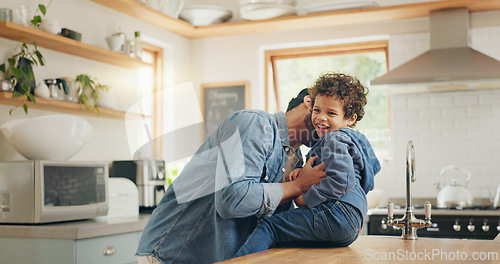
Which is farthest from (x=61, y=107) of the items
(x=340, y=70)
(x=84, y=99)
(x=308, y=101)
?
(x=340, y=70)

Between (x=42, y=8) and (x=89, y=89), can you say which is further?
(x=89, y=89)

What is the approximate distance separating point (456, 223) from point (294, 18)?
202 centimetres

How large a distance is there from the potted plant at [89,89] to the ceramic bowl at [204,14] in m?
1.22

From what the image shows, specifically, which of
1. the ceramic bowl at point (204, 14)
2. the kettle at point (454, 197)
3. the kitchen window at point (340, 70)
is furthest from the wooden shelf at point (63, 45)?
the kettle at point (454, 197)

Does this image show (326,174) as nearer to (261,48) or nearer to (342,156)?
(342,156)

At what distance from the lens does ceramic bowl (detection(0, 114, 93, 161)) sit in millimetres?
3047

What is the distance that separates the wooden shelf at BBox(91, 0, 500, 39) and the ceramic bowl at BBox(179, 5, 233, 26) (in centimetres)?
6

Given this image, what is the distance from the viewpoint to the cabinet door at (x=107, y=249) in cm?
283

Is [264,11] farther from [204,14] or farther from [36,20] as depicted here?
[36,20]

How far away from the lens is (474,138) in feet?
15.2

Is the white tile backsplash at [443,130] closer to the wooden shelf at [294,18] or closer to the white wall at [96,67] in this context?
the wooden shelf at [294,18]

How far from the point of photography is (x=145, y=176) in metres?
3.97

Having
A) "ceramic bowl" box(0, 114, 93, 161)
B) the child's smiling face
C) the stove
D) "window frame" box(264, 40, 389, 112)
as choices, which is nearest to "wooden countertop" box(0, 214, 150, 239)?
"ceramic bowl" box(0, 114, 93, 161)

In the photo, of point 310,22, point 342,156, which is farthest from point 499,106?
point 342,156
